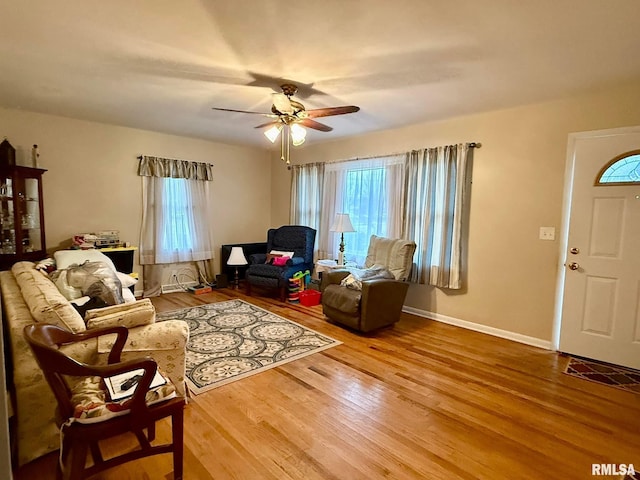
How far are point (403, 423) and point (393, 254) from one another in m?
2.19

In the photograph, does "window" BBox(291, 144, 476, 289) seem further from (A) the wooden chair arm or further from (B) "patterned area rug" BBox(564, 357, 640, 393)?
(A) the wooden chair arm

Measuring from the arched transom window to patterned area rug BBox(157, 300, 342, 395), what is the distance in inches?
115

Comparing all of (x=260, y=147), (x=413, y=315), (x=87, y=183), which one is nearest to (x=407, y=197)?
(x=413, y=315)

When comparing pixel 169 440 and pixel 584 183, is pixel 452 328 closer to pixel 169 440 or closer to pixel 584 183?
pixel 584 183

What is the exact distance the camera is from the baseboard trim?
3392 mm

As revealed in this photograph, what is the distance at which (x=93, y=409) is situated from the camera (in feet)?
4.66

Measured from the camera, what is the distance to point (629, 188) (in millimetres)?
2855

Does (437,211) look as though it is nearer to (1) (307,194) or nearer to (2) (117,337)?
(1) (307,194)

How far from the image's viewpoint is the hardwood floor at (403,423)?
68.9 inches

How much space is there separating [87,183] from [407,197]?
426 cm

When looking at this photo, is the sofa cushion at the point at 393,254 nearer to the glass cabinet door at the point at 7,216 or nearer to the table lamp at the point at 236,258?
the table lamp at the point at 236,258

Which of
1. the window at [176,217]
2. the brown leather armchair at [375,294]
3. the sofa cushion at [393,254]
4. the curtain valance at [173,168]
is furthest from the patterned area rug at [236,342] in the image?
the curtain valance at [173,168]

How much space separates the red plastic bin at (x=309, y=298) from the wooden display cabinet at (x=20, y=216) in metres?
3.19

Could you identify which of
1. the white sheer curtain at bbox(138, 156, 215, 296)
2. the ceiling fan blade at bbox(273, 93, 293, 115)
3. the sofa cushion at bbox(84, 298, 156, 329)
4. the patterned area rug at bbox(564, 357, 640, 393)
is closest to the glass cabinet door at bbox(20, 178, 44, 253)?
the white sheer curtain at bbox(138, 156, 215, 296)
